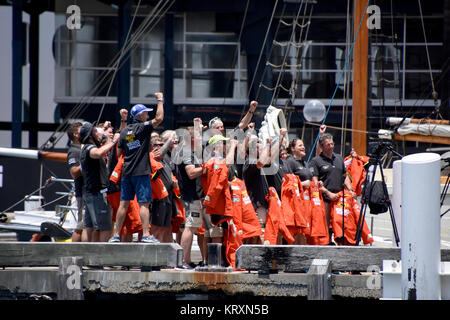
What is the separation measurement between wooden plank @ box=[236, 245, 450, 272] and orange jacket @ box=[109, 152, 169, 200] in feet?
6.78

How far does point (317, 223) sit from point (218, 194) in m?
1.64

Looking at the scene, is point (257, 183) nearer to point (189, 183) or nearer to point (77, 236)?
point (189, 183)

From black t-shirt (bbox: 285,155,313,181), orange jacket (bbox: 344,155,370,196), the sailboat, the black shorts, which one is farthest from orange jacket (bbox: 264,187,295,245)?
the sailboat

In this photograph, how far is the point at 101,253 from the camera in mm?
7500

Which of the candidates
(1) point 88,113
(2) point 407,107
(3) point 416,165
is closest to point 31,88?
(1) point 88,113

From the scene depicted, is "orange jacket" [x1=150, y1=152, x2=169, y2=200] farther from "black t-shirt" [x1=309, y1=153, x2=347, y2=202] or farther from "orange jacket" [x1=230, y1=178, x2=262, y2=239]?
"black t-shirt" [x1=309, y1=153, x2=347, y2=202]

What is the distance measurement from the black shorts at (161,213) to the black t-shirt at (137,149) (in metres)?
0.65

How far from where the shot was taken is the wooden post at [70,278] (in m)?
7.24

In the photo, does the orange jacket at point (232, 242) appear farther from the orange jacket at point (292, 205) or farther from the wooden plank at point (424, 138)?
the wooden plank at point (424, 138)

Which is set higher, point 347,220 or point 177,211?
point 177,211

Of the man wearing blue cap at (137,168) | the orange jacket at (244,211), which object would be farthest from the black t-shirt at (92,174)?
Result: the orange jacket at (244,211)

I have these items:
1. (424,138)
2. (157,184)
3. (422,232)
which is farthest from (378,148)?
(424,138)

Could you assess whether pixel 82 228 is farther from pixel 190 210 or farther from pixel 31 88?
pixel 31 88

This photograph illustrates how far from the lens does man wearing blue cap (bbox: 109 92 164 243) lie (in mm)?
8734
